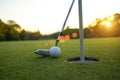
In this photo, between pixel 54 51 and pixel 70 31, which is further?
pixel 70 31

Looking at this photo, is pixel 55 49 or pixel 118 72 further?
pixel 55 49

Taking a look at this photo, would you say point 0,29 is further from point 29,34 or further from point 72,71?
point 72,71

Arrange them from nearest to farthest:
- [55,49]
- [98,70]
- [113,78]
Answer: [113,78]
[98,70]
[55,49]

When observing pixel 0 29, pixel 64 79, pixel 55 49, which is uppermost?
pixel 0 29

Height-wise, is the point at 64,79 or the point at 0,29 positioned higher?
the point at 0,29

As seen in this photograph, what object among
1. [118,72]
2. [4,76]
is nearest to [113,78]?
[118,72]

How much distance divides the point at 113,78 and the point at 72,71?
43.3 inches

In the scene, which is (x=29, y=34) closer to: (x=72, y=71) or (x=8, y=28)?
(x=8, y=28)

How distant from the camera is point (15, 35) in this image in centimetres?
4725

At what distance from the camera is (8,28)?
48688mm

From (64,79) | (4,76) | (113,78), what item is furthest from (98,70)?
(4,76)

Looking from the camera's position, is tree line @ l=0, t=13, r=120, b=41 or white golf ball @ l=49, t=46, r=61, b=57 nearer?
white golf ball @ l=49, t=46, r=61, b=57

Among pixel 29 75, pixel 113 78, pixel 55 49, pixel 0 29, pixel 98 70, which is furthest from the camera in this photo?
pixel 0 29

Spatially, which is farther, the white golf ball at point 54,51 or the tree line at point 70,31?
the tree line at point 70,31
